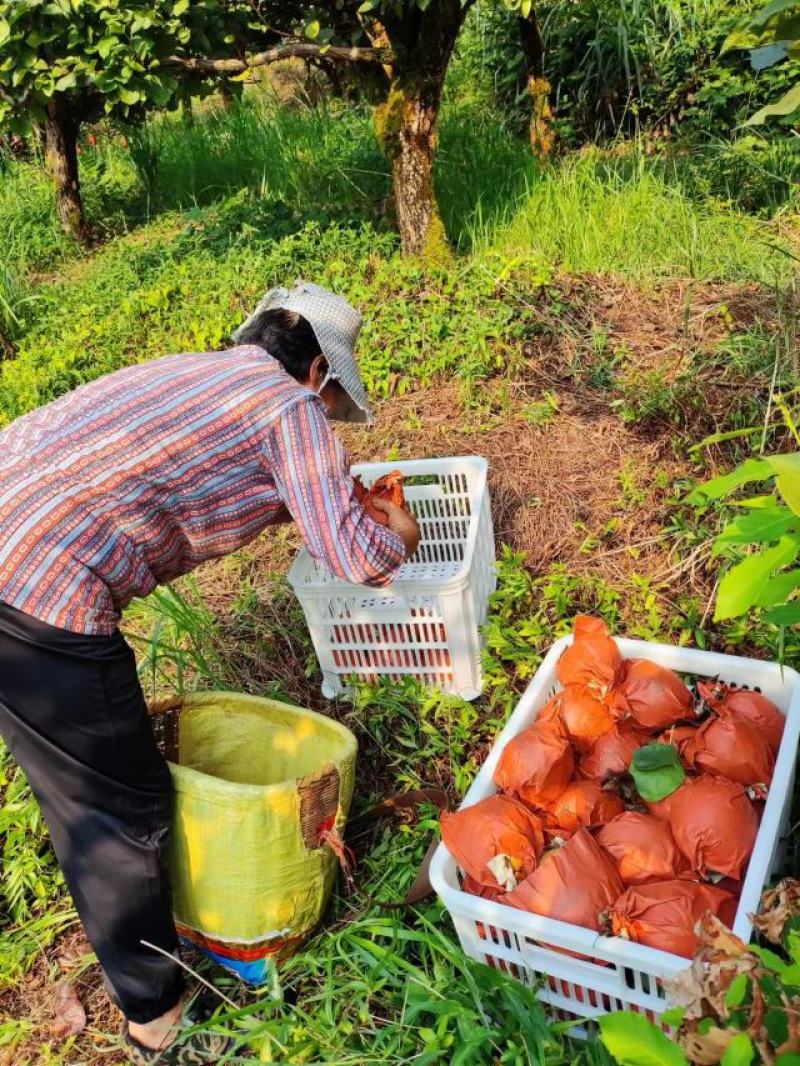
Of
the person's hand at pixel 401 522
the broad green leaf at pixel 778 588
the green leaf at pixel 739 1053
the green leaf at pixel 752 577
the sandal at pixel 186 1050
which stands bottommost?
the sandal at pixel 186 1050

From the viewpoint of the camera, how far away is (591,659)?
1.91 meters

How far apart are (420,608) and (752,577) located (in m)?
1.31

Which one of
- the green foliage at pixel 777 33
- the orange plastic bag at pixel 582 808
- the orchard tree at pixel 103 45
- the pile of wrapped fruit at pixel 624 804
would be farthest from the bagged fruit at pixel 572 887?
Result: the orchard tree at pixel 103 45

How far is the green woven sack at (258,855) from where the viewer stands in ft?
5.94

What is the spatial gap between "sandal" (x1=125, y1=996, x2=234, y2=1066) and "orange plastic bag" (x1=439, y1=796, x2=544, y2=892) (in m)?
0.69

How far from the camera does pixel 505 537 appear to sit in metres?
2.91

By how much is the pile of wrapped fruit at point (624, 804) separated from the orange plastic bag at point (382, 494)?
51 centimetres

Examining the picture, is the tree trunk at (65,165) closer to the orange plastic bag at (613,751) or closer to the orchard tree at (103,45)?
the orchard tree at (103,45)

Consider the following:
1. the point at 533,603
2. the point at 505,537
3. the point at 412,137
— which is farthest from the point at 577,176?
the point at 533,603

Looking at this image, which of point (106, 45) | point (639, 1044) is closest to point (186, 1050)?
point (639, 1044)

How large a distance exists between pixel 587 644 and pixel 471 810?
0.47 m

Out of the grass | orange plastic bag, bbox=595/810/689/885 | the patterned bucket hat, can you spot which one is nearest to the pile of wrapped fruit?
orange plastic bag, bbox=595/810/689/885

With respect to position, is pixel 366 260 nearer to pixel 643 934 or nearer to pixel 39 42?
pixel 39 42

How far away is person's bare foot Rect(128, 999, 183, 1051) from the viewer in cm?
185
